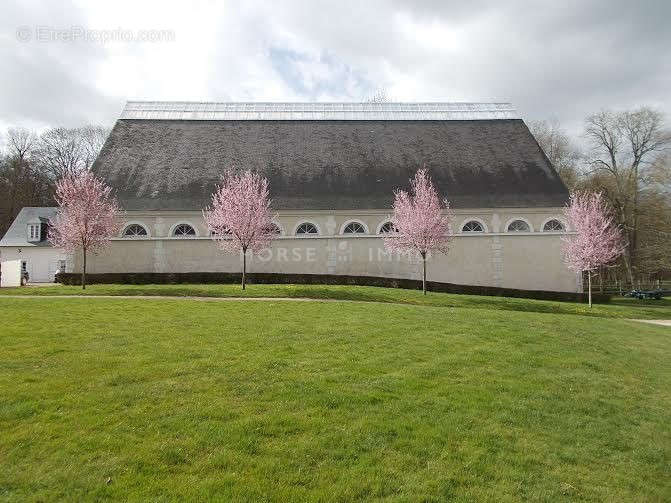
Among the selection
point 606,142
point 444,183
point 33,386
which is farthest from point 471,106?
point 33,386

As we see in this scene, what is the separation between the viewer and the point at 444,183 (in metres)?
29.7

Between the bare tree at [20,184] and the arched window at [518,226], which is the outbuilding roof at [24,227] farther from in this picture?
the arched window at [518,226]

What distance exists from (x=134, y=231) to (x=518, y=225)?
2232 cm

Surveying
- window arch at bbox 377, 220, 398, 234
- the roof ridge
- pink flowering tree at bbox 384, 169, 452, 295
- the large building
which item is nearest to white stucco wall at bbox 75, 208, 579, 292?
the large building

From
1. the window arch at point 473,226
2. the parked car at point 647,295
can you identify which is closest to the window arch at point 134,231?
the window arch at point 473,226

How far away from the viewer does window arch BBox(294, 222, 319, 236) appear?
28109 mm

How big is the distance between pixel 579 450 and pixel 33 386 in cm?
755

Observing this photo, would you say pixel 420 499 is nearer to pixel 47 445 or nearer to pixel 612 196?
pixel 47 445

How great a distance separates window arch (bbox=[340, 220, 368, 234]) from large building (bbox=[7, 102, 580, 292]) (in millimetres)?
61

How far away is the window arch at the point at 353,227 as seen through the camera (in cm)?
2822

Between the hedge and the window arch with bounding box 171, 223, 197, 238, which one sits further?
the window arch with bounding box 171, 223, 197, 238

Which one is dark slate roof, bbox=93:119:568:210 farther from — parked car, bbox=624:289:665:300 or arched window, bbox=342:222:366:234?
parked car, bbox=624:289:665:300

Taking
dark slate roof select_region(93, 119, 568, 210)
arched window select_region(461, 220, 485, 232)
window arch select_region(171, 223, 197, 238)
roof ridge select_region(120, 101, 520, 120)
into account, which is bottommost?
window arch select_region(171, 223, 197, 238)

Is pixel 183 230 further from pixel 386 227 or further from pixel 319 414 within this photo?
pixel 319 414
